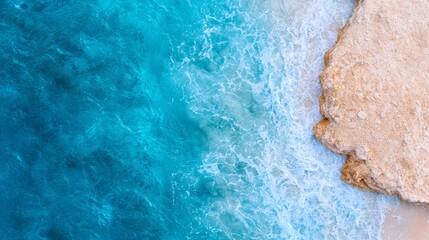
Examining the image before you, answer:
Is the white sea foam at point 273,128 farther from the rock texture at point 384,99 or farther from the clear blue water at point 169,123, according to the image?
the rock texture at point 384,99

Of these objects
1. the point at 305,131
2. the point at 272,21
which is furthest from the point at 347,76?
the point at 272,21

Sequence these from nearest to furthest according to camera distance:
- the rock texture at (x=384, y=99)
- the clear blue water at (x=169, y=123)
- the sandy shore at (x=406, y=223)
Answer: the rock texture at (x=384, y=99) → the sandy shore at (x=406, y=223) → the clear blue water at (x=169, y=123)

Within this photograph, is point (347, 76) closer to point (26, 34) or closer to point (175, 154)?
point (175, 154)

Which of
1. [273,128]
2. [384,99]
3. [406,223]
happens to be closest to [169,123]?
[273,128]

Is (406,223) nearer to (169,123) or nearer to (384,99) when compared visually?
(384,99)

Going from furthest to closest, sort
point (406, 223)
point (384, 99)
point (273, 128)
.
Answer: point (273, 128), point (406, 223), point (384, 99)

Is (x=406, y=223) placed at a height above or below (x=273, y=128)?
below

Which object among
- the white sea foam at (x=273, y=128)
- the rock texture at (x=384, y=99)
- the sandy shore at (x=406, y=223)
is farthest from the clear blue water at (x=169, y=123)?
the rock texture at (x=384, y=99)
